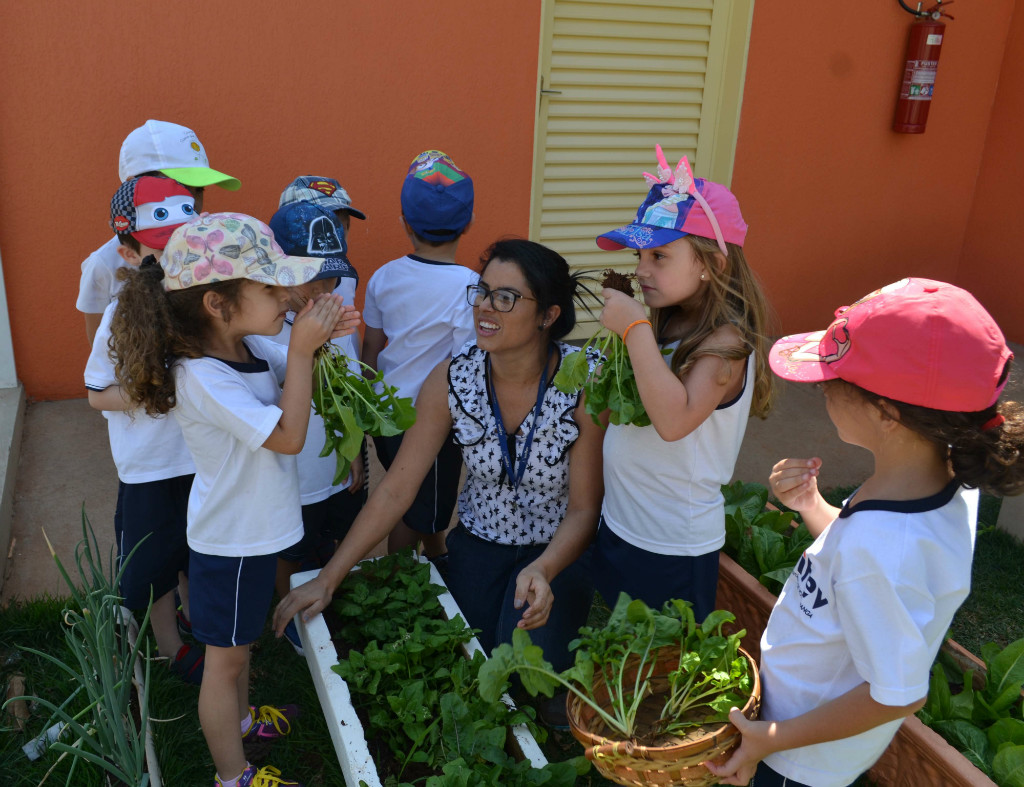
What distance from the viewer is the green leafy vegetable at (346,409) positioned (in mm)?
2270

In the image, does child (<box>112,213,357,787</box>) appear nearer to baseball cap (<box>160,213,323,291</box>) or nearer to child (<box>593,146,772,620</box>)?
baseball cap (<box>160,213,323,291</box>)

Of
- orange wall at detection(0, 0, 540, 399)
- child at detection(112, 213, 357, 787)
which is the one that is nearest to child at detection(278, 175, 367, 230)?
child at detection(112, 213, 357, 787)

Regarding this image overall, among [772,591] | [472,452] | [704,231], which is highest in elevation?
[704,231]

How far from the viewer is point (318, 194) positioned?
11.1 ft

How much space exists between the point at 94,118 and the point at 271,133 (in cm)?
85

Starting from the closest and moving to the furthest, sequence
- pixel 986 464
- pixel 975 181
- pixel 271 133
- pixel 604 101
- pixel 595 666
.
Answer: pixel 986 464
pixel 595 666
pixel 271 133
pixel 604 101
pixel 975 181

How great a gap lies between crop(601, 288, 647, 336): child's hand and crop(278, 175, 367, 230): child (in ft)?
4.67

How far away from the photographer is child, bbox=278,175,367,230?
332 cm

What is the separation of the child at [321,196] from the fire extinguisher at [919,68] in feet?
13.9

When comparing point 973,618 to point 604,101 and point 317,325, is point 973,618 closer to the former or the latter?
point 317,325

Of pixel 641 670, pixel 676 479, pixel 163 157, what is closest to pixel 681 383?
pixel 676 479

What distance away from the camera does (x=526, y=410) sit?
2.71 m

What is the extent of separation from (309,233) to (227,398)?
2.92ft

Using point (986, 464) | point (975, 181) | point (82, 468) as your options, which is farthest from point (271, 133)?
point (975, 181)
